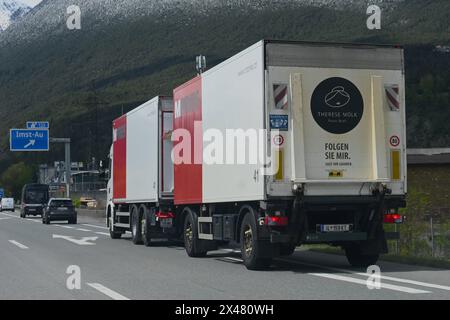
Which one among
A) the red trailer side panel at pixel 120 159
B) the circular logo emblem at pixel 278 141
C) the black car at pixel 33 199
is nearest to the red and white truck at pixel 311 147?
the circular logo emblem at pixel 278 141

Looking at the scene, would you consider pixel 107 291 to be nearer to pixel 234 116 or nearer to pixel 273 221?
pixel 273 221

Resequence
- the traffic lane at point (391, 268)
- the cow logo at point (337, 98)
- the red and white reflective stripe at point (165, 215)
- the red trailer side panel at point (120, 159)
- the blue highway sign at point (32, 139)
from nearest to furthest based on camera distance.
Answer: the traffic lane at point (391, 268)
the cow logo at point (337, 98)
the red and white reflective stripe at point (165, 215)
the red trailer side panel at point (120, 159)
the blue highway sign at point (32, 139)

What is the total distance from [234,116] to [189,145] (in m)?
3.42

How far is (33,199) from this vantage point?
6412 cm

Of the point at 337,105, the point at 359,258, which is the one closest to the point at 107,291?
the point at 337,105

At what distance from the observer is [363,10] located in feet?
561

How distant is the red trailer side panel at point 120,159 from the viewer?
27016 mm

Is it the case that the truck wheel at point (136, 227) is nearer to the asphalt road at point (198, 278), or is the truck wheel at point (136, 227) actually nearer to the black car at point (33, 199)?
the asphalt road at point (198, 278)

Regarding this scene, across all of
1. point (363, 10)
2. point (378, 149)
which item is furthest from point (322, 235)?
point (363, 10)

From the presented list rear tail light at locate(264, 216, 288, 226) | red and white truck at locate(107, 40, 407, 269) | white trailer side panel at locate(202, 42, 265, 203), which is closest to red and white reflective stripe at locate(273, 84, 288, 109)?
red and white truck at locate(107, 40, 407, 269)

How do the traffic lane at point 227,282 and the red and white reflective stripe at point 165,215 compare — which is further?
the red and white reflective stripe at point 165,215

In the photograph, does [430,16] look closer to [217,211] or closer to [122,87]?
[122,87]

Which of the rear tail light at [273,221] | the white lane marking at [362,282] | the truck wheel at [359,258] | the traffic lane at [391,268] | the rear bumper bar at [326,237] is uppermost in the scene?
the rear tail light at [273,221]

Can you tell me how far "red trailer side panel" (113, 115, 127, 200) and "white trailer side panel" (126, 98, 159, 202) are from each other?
0.53 metres
